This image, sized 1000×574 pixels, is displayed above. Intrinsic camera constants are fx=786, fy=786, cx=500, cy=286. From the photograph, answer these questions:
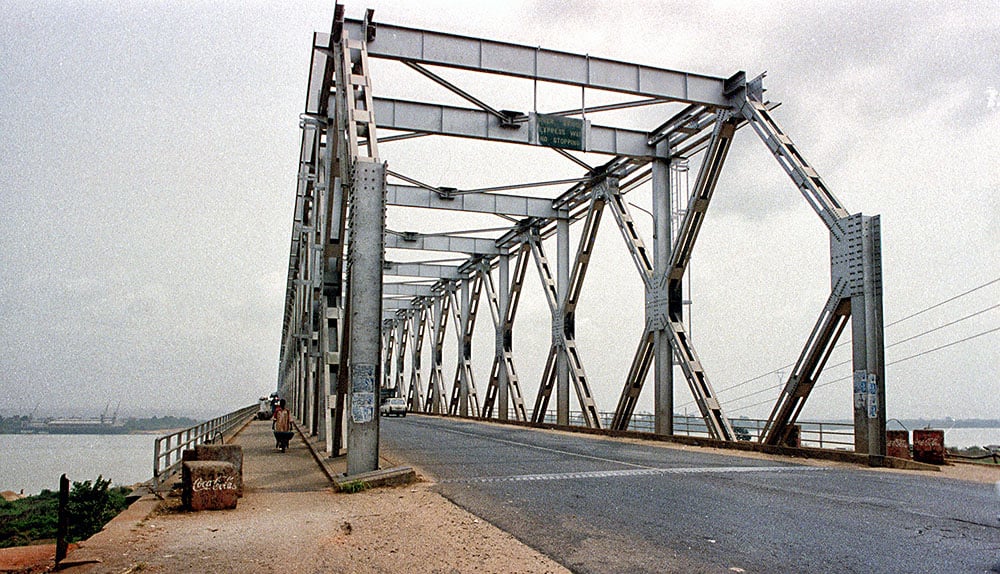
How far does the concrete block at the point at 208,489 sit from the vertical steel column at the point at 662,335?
16521 mm

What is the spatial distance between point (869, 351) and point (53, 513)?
3607cm

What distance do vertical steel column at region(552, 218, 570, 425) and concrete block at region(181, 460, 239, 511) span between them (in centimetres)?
2252

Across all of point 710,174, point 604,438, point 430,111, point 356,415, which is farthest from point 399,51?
point 604,438

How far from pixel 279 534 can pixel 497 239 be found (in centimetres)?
3331

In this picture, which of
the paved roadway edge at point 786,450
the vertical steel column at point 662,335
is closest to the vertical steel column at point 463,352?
the paved roadway edge at point 786,450

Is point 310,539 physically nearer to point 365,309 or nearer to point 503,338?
point 365,309

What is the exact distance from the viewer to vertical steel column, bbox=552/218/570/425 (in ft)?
107

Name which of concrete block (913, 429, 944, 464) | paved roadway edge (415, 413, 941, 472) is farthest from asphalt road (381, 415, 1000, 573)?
concrete block (913, 429, 944, 464)

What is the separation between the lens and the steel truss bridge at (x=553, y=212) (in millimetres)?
14219

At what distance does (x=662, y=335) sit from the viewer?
25.0m

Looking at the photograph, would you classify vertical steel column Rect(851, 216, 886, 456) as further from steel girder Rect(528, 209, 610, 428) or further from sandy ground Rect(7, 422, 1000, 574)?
steel girder Rect(528, 209, 610, 428)

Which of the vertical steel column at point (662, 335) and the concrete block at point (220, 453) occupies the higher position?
the vertical steel column at point (662, 335)

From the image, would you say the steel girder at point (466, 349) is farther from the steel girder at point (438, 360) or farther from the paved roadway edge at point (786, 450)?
the paved roadway edge at point (786, 450)

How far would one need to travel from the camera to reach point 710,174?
23.3 metres
